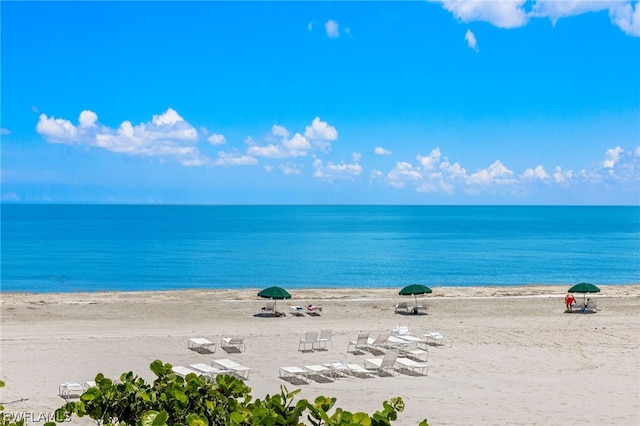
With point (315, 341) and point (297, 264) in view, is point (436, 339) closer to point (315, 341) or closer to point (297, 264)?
point (315, 341)

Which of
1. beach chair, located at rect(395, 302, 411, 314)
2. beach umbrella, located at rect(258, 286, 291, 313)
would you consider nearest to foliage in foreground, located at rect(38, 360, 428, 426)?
beach umbrella, located at rect(258, 286, 291, 313)

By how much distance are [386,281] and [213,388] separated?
152 ft

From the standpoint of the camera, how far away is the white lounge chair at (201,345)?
Result: 1936 cm

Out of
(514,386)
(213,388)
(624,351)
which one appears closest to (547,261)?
(624,351)

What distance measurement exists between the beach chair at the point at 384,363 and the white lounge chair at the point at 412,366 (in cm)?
27

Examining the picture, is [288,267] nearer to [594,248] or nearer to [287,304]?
[287,304]

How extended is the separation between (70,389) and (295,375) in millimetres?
5462

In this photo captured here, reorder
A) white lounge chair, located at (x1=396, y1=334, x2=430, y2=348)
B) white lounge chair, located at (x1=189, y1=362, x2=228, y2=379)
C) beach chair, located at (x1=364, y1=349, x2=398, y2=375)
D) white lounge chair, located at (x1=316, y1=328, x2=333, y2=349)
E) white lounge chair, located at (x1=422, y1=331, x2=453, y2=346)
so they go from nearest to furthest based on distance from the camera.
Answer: white lounge chair, located at (x1=189, y1=362, x2=228, y2=379)
beach chair, located at (x1=364, y1=349, x2=398, y2=375)
white lounge chair, located at (x1=316, y1=328, x2=333, y2=349)
white lounge chair, located at (x1=396, y1=334, x2=430, y2=348)
white lounge chair, located at (x1=422, y1=331, x2=453, y2=346)

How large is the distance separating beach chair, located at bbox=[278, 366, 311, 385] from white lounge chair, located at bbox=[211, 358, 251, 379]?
35.2 inches

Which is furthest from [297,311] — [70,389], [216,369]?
[70,389]

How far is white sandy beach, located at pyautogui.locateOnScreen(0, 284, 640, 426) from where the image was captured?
14500mm

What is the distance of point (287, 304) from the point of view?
98.2 ft

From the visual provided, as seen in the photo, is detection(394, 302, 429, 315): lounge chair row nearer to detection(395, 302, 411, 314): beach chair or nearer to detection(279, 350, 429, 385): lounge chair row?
detection(395, 302, 411, 314): beach chair

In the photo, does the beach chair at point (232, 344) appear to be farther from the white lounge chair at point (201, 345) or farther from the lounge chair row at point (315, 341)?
the lounge chair row at point (315, 341)
